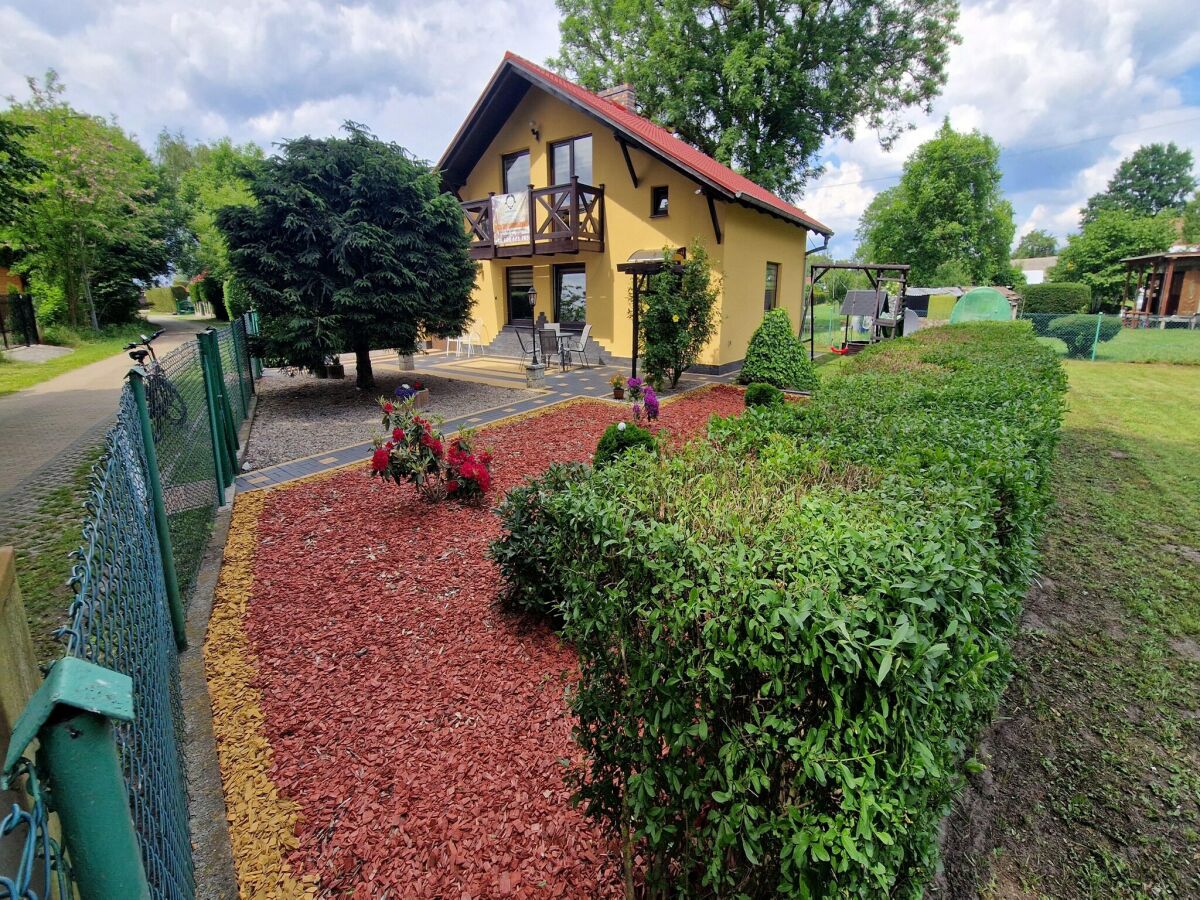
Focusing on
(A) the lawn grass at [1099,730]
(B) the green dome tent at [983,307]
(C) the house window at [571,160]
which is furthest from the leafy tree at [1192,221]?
(A) the lawn grass at [1099,730]

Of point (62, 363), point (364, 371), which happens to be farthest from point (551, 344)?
point (62, 363)

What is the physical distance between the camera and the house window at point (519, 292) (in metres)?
17.0

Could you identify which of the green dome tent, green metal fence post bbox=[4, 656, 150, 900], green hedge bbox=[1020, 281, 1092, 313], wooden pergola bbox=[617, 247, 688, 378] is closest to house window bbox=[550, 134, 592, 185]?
wooden pergola bbox=[617, 247, 688, 378]

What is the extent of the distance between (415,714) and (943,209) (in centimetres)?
4306

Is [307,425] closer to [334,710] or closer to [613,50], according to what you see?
[334,710]

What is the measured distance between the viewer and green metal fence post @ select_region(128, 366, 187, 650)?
10.4 ft

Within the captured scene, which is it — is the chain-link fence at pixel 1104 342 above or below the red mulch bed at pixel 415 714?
above

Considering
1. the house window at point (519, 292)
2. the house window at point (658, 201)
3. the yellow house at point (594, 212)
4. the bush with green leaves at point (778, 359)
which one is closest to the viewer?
the bush with green leaves at point (778, 359)

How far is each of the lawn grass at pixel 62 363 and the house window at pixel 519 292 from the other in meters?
11.6

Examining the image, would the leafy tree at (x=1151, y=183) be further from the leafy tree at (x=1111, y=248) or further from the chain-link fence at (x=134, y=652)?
the chain-link fence at (x=134, y=652)

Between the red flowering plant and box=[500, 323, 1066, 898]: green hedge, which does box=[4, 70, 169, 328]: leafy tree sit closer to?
the red flowering plant

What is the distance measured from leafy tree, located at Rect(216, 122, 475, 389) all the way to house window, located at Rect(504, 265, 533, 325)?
681 cm

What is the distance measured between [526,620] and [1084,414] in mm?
11369

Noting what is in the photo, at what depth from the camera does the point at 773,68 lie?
19.9 metres
